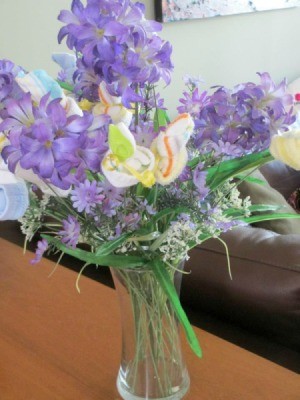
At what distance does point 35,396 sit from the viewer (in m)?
0.84

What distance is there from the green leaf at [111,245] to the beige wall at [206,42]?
4.63ft

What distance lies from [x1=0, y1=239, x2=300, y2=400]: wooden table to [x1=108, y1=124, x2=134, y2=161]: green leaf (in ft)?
1.51

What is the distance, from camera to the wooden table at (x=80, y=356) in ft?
2.76

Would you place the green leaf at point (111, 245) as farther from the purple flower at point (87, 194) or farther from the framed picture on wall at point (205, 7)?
the framed picture on wall at point (205, 7)

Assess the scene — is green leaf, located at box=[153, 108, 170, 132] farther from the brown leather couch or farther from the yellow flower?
the brown leather couch

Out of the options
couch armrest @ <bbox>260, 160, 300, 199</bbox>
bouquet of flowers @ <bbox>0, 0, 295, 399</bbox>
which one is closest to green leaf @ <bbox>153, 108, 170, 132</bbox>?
bouquet of flowers @ <bbox>0, 0, 295, 399</bbox>

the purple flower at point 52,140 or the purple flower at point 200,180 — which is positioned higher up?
the purple flower at point 52,140

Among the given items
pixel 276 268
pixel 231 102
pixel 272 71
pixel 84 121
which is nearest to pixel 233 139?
pixel 231 102

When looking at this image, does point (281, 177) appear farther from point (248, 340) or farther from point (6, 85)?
point (6, 85)

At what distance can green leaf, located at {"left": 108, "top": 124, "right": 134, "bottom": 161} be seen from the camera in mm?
502

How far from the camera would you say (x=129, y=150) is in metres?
0.51

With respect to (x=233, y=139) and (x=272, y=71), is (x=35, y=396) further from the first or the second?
(x=272, y=71)

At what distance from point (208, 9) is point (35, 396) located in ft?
6.94

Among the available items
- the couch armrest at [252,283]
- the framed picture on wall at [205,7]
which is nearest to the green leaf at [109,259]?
the couch armrest at [252,283]
